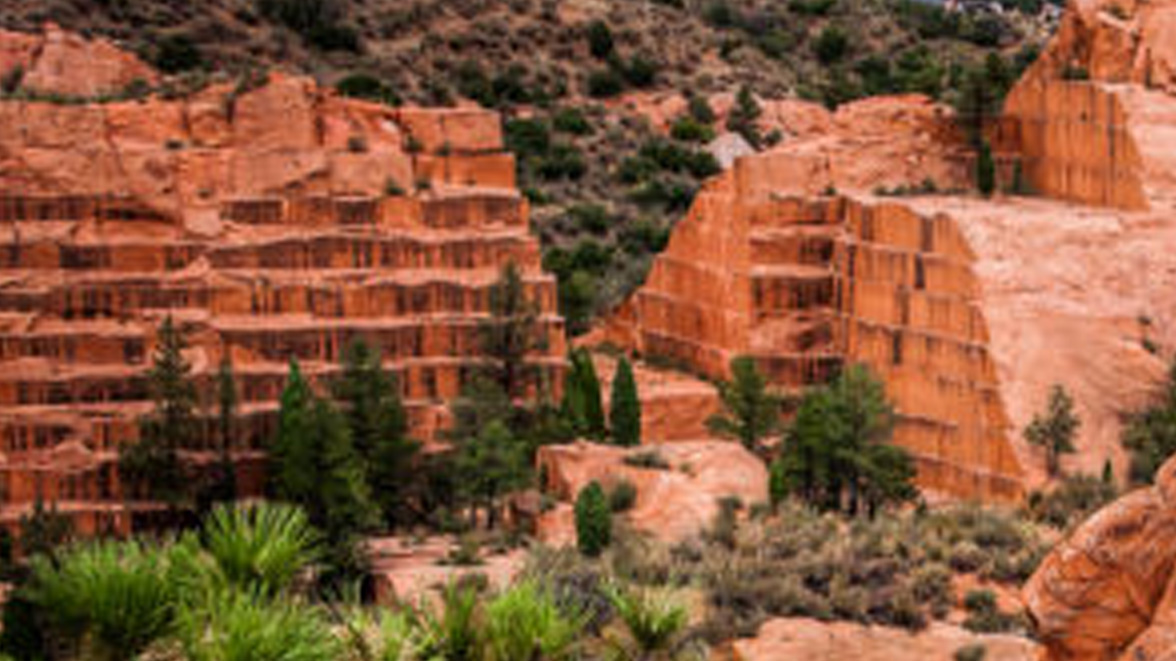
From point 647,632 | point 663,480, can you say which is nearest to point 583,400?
point 663,480

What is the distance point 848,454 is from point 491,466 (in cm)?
790

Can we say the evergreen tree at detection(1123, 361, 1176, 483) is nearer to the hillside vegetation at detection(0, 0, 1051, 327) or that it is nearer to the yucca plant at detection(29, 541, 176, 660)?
the hillside vegetation at detection(0, 0, 1051, 327)

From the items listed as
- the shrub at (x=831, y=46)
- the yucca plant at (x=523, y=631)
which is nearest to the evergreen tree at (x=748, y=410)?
the yucca plant at (x=523, y=631)

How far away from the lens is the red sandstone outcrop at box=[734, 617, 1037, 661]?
29.5 meters

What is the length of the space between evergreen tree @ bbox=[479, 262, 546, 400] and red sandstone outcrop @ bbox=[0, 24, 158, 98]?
Answer: 25.0m

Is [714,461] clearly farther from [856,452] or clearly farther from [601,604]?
[601,604]

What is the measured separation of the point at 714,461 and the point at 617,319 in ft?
56.4

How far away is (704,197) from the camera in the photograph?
57594mm

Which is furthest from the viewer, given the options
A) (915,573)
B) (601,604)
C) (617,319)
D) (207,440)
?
(617,319)

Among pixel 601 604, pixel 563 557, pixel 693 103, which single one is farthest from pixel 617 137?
pixel 601 604

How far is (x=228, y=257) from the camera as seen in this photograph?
4959 cm

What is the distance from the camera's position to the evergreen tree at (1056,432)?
45.7 m

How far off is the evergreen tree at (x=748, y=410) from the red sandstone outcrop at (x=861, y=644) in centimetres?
1691

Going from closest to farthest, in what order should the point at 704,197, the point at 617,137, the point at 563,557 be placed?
the point at 563,557 → the point at 704,197 → the point at 617,137
